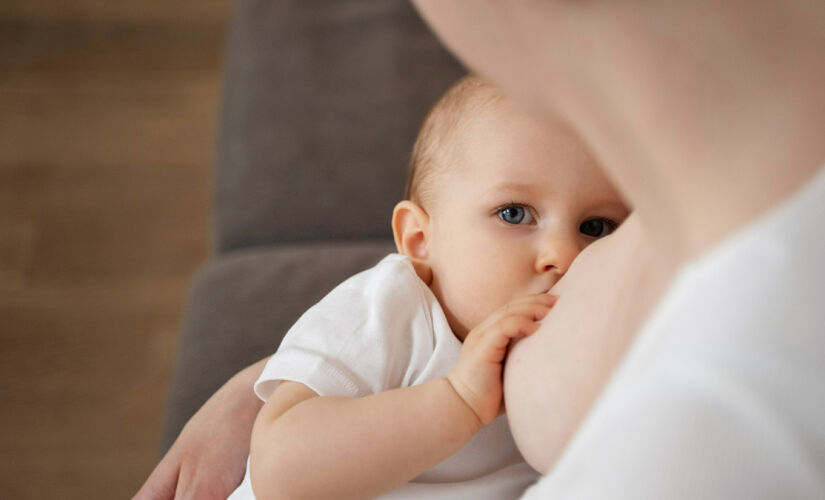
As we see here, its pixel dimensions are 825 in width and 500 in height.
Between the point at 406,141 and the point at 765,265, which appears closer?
the point at 765,265

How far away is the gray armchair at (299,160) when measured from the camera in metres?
1.20

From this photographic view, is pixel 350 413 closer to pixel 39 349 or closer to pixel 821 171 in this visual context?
pixel 821 171

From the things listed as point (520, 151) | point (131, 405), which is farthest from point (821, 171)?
point (131, 405)

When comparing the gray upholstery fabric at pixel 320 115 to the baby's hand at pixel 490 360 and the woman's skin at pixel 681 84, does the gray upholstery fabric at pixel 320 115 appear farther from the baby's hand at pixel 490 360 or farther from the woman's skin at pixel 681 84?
the woman's skin at pixel 681 84

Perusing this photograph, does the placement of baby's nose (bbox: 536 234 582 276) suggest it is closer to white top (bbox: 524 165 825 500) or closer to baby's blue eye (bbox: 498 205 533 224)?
baby's blue eye (bbox: 498 205 533 224)

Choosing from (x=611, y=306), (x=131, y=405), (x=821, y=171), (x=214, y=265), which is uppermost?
(x=821, y=171)

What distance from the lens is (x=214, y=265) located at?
52.2 inches

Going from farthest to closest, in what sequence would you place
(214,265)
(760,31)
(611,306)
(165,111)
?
(165,111) → (214,265) → (611,306) → (760,31)

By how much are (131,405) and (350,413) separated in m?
1.30

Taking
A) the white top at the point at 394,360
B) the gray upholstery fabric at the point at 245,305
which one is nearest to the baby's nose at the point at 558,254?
the white top at the point at 394,360

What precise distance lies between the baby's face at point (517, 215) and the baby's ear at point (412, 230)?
0.05 meters

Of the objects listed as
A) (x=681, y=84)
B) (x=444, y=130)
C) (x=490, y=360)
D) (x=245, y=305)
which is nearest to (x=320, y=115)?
(x=245, y=305)

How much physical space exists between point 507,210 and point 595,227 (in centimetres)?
9

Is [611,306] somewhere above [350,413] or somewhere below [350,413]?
above
